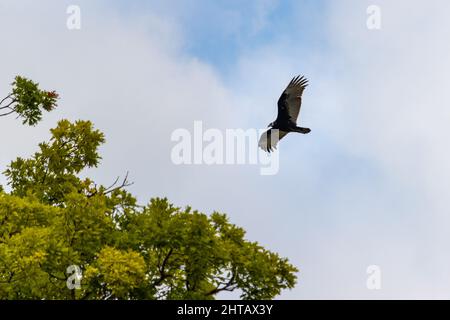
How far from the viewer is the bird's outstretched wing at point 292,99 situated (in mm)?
22178

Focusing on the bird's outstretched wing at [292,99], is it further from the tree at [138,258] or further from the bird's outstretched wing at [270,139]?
the tree at [138,258]

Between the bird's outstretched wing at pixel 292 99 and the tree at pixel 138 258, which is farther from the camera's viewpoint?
the bird's outstretched wing at pixel 292 99

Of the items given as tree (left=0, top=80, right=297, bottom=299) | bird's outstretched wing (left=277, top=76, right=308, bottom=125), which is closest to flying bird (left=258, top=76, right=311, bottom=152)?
bird's outstretched wing (left=277, top=76, right=308, bottom=125)

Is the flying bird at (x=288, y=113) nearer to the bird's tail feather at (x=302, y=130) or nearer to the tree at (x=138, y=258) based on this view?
the bird's tail feather at (x=302, y=130)

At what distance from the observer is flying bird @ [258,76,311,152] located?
72.8ft

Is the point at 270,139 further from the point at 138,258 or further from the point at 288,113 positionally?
the point at 138,258

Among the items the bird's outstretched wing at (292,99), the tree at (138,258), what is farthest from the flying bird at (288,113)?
the tree at (138,258)

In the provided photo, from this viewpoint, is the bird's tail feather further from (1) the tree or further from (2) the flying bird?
(1) the tree

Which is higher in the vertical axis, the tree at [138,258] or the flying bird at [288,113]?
the flying bird at [288,113]

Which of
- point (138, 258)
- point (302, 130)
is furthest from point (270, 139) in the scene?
point (138, 258)

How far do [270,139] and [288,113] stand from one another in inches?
39.5
